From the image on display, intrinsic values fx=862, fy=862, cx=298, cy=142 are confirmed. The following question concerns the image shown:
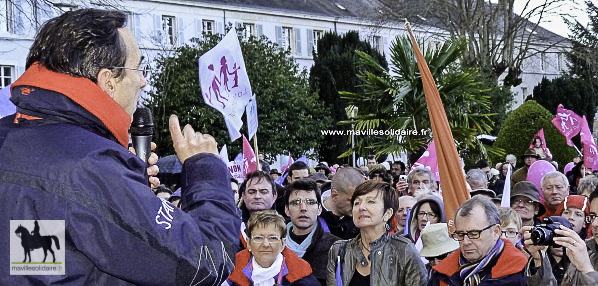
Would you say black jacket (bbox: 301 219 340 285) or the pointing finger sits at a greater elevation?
the pointing finger

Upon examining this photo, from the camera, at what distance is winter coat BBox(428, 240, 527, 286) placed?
16.7ft

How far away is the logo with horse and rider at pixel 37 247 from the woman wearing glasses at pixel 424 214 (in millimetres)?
5222

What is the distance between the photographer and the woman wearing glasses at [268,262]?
5.86 metres

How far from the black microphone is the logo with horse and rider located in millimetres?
877

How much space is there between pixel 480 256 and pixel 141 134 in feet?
9.36

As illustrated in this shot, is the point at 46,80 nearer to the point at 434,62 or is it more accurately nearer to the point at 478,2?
the point at 434,62

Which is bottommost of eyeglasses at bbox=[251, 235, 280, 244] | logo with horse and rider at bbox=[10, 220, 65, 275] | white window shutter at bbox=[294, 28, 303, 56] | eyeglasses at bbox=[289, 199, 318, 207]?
eyeglasses at bbox=[251, 235, 280, 244]

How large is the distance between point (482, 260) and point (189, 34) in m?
42.5

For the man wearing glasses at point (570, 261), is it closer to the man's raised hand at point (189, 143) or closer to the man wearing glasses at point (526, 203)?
the man wearing glasses at point (526, 203)

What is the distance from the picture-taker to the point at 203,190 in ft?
7.68

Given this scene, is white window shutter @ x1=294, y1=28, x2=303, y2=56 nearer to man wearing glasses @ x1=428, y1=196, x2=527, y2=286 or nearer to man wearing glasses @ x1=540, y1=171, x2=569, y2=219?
man wearing glasses @ x1=540, y1=171, x2=569, y2=219

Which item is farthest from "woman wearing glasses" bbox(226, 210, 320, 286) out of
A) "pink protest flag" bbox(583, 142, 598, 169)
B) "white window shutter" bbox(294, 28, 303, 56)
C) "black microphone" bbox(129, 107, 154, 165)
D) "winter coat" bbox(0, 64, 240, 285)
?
"white window shutter" bbox(294, 28, 303, 56)

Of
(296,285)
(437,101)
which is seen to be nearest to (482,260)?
(296,285)

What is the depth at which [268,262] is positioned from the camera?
591 cm
